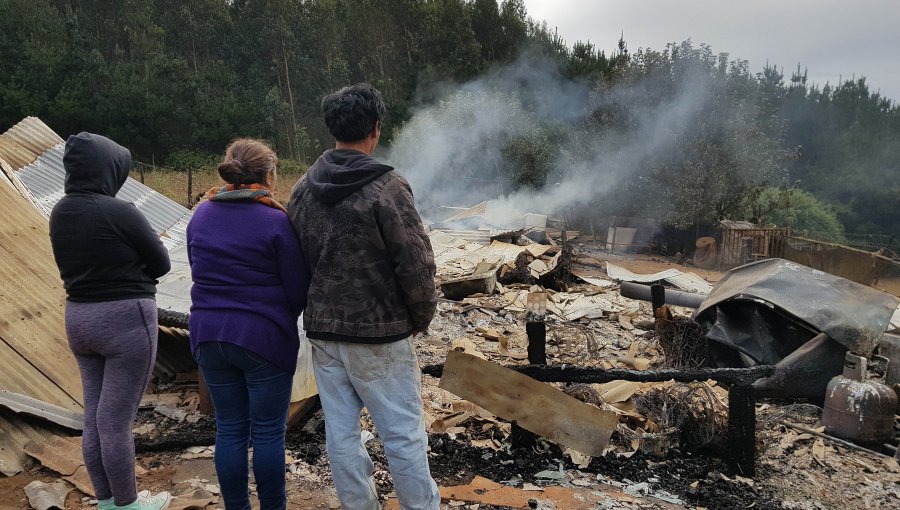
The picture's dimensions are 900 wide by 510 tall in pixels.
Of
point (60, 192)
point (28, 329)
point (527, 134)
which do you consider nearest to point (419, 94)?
point (527, 134)

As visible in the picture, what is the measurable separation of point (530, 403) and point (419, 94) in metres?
29.4

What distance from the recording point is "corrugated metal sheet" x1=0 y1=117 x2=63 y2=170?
7.51 metres

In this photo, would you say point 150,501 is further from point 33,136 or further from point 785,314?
point 33,136

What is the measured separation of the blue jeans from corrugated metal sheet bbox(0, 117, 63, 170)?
22.5 feet

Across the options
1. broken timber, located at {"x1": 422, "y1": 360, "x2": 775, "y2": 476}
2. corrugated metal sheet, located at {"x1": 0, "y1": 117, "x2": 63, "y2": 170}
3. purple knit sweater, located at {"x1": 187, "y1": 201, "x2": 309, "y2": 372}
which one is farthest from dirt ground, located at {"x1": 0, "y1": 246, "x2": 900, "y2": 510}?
corrugated metal sheet, located at {"x1": 0, "y1": 117, "x2": 63, "y2": 170}

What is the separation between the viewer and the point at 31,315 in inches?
151

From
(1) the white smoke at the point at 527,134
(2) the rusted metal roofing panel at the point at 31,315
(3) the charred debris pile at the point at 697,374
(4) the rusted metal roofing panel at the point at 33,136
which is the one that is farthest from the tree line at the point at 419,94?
(2) the rusted metal roofing panel at the point at 31,315

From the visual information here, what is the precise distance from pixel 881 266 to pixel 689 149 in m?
7.11

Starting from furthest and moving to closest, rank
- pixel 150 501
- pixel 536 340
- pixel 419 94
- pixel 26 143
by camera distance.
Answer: pixel 419 94 < pixel 26 143 < pixel 536 340 < pixel 150 501

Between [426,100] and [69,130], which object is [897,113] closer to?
[426,100]

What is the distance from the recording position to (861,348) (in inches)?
194

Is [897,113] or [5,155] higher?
[897,113]

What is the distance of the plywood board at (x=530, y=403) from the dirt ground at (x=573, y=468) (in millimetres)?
245

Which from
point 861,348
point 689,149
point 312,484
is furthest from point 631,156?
point 312,484
